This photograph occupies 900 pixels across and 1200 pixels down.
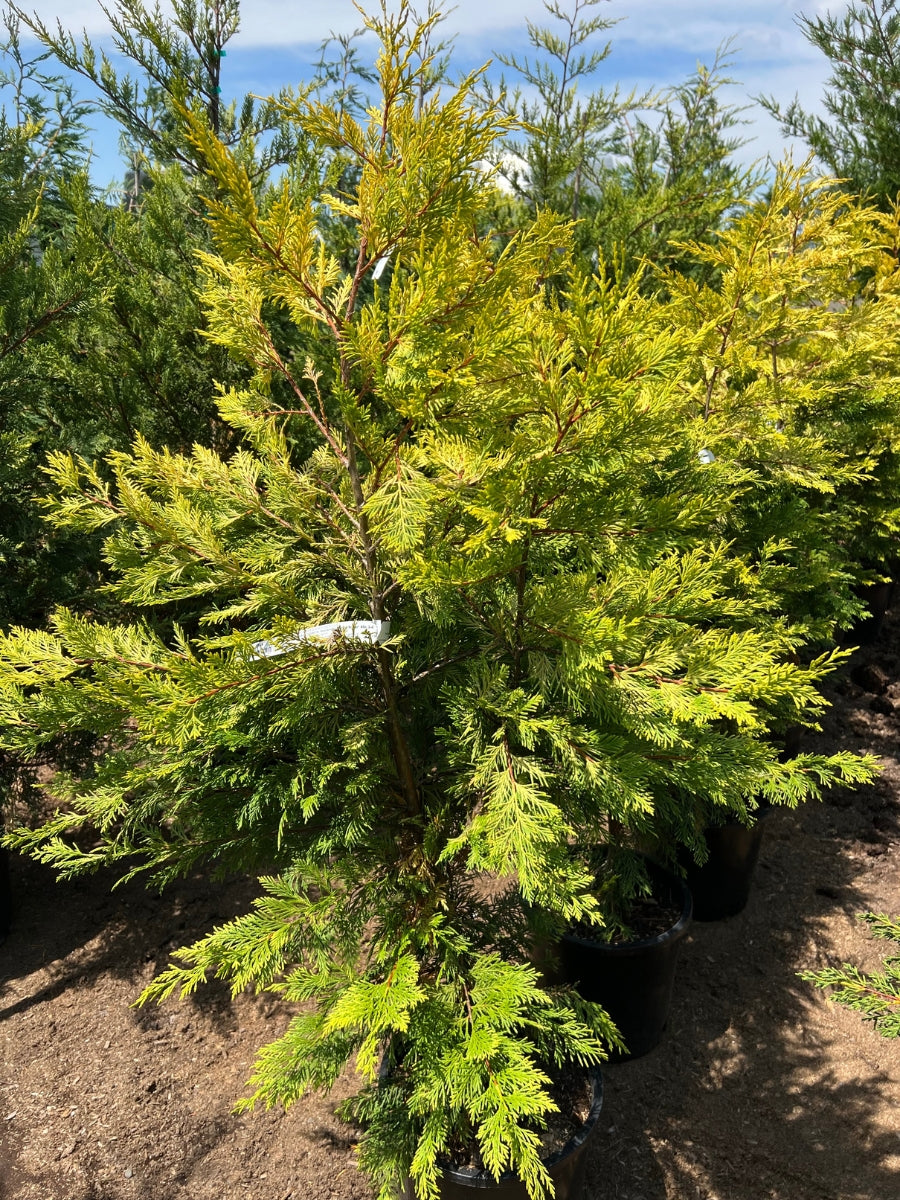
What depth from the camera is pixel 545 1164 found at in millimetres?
2150

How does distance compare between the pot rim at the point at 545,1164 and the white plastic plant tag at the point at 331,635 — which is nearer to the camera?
the white plastic plant tag at the point at 331,635

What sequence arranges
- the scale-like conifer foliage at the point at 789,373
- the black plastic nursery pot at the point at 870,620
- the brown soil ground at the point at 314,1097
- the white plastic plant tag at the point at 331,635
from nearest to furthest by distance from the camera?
the white plastic plant tag at the point at 331,635, the brown soil ground at the point at 314,1097, the scale-like conifer foliage at the point at 789,373, the black plastic nursery pot at the point at 870,620

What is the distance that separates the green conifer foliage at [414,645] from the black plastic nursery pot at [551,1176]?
0.10m

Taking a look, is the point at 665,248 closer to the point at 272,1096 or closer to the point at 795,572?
the point at 795,572

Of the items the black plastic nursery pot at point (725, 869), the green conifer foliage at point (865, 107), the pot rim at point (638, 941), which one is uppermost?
Answer: the green conifer foliage at point (865, 107)

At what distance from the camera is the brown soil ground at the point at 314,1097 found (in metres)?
2.63

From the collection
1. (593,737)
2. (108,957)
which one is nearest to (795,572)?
(593,737)

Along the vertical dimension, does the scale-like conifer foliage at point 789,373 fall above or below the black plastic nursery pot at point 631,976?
above

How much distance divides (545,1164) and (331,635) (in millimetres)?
1593

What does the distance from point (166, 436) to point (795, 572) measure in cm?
280

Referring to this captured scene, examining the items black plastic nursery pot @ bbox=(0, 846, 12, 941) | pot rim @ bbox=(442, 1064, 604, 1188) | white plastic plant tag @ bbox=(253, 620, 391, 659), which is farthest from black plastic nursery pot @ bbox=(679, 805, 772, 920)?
black plastic nursery pot @ bbox=(0, 846, 12, 941)

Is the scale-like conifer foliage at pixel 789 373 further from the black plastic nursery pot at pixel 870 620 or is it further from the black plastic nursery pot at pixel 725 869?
the black plastic nursery pot at pixel 870 620

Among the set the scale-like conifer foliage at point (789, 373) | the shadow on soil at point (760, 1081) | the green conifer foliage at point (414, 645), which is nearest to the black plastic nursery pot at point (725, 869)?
the shadow on soil at point (760, 1081)

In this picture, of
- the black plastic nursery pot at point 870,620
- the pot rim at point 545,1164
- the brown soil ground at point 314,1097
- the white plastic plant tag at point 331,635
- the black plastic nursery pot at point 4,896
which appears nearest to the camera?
the white plastic plant tag at point 331,635
